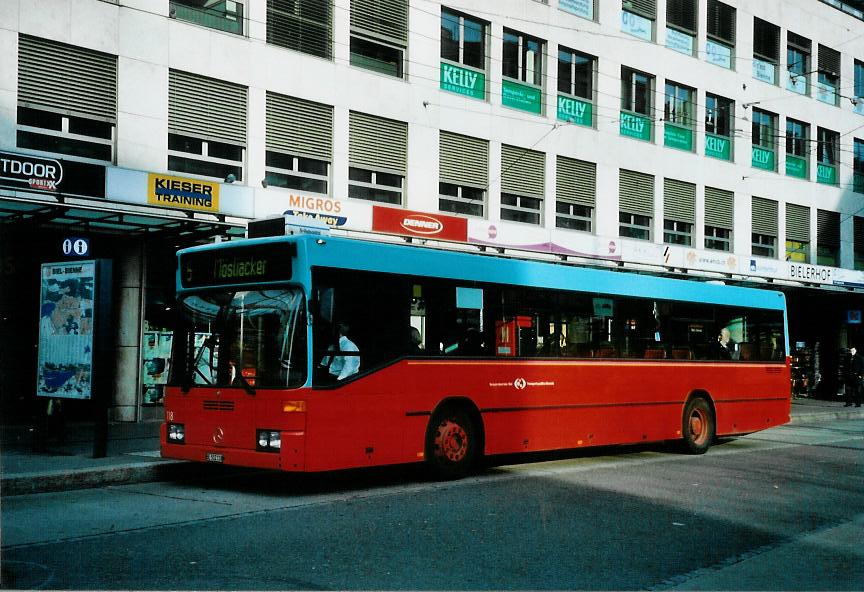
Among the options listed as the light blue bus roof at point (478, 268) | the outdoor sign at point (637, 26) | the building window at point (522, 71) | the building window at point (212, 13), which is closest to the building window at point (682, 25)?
the outdoor sign at point (637, 26)

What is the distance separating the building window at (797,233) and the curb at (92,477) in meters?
28.5

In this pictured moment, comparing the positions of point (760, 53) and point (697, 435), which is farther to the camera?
point (760, 53)

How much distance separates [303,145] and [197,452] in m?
11.5

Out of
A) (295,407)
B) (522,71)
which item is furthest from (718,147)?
(295,407)

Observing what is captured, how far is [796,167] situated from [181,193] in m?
26.2

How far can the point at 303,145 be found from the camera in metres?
21.3

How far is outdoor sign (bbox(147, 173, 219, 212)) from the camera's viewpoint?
17.5 metres

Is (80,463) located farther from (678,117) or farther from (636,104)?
(678,117)

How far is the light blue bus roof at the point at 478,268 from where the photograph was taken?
10.7 metres

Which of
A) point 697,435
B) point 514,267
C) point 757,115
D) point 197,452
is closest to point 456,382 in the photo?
point 514,267

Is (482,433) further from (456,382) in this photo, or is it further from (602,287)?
(602,287)

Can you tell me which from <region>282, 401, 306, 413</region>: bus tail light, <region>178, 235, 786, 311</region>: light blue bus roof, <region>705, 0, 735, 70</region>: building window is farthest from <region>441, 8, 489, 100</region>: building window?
<region>282, 401, 306, 413</region>: bus tail light

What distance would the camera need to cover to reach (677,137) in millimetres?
31547

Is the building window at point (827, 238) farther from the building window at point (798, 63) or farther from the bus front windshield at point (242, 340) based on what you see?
the bus front windshield at point (242, 340)
